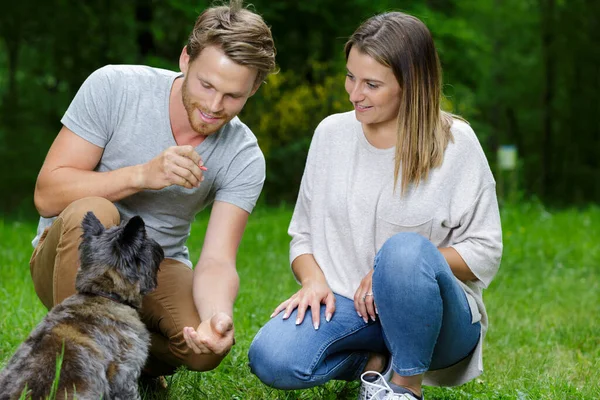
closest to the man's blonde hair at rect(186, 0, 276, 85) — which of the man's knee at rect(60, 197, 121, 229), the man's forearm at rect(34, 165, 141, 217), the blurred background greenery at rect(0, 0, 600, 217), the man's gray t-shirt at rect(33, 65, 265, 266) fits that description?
the man's gray t-shirt at rect(33, 65, 265, 266)

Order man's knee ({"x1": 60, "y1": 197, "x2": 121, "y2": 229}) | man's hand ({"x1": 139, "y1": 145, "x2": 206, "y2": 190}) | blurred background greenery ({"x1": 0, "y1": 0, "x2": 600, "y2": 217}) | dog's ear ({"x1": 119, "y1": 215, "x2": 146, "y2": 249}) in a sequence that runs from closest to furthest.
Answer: dog's ear ({"x1": 119, "y1": 215, "x2": 146, "y2": 249}), man's hand ({"x1": 139, "y1": 145, "x2": 206, "y2": 190}), man's knee ({"x1": 60, "y1": 197, "x2": 121, "y2": 229}), blurred background greenery ({"x1": 0, "y1": 0, "x2": 600, "y2": 217})

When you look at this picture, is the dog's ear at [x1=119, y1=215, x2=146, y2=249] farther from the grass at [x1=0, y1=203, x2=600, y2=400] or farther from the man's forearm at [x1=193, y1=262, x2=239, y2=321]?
the grass at [x1=0, y1=203, x2=600, y2=400]

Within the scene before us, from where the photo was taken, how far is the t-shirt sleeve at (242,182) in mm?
4102

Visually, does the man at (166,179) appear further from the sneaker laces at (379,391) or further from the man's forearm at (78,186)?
the sneaker laces at (379,391)

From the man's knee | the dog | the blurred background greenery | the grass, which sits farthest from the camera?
the blurred background greenery

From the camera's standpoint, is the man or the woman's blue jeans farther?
the man

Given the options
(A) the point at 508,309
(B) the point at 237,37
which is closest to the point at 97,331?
(B) the point at 237,37

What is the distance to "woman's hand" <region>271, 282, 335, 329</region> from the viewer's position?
3.74 meters

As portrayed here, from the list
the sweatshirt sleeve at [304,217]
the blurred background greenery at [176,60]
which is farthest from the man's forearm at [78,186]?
the blurred background greenery at [176,60]

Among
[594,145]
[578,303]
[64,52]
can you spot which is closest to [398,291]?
[578,303]

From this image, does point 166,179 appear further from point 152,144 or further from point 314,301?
point 314,301

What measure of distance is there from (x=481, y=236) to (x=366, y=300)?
62cm

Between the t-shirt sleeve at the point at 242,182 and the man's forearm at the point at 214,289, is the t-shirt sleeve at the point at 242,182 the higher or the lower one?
the higher one

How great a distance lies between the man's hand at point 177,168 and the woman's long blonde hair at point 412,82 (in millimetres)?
954
